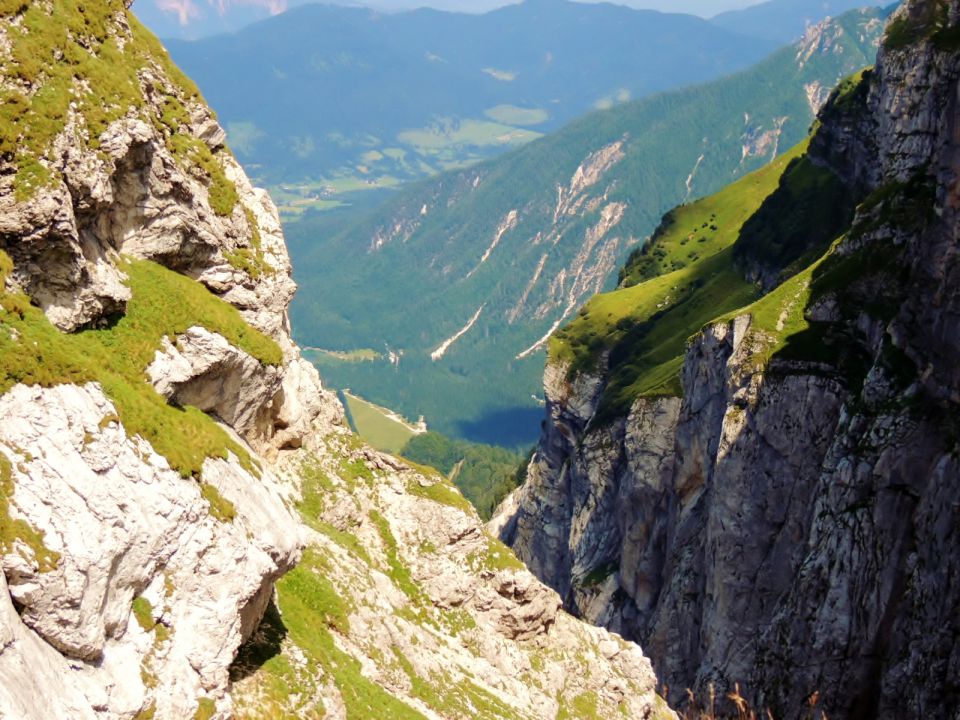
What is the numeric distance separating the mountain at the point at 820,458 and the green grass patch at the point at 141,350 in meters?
21.0

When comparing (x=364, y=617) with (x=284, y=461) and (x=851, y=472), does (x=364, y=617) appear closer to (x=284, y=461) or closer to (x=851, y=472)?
(x=284, y=461)

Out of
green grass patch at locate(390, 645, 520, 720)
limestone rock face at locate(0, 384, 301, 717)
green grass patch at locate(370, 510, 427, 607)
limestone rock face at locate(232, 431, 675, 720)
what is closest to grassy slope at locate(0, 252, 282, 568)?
limestone rock face at locate(0, 384, 301, 717)

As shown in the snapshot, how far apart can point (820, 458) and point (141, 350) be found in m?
61.9

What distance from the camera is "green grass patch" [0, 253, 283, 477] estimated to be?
2721 cm

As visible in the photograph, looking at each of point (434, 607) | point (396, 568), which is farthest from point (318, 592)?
point (434, 607)

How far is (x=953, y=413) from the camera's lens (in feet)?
190

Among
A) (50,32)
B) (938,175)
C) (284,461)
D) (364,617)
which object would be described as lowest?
(364,617)

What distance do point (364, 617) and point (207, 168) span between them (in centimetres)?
2665

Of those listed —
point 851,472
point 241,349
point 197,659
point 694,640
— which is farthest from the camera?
point 694,640

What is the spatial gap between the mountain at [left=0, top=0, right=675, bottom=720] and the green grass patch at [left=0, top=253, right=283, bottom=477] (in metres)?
0.11

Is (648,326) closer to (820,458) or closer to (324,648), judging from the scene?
(820,458)

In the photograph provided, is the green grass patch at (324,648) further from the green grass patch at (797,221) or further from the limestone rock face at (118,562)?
the green grass patch at (797,221)

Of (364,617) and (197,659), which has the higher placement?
(364,617)

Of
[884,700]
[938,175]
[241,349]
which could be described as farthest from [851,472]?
[241,349]
